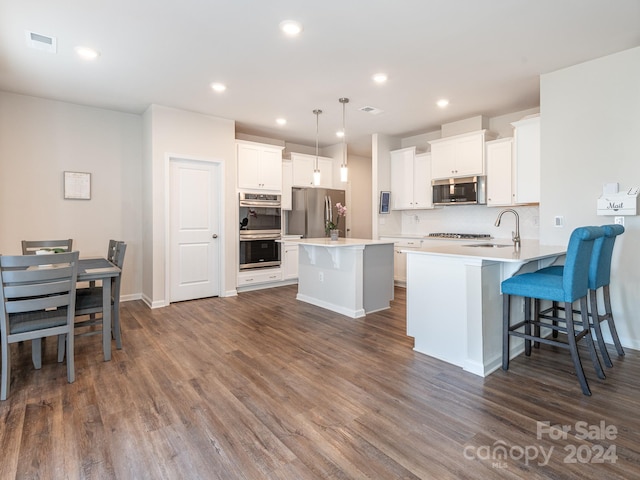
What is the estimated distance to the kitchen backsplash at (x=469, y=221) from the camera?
15.4 ft

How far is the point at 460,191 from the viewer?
5.05m

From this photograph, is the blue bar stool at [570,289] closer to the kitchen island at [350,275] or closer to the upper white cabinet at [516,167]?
the kitchen island at [350,275]

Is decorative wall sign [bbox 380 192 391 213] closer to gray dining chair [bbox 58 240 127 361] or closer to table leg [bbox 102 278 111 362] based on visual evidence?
gray dining chair [bbox 58 240 127 361]

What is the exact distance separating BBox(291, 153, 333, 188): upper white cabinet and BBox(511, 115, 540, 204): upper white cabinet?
329 centimetres

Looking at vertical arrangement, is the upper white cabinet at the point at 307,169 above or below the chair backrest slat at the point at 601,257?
above

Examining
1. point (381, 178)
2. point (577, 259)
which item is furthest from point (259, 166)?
point (577, 259)

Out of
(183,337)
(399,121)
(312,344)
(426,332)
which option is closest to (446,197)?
(399,121)

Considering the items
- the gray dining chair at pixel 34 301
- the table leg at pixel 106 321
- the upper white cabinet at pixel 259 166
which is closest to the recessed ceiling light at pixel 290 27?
the gray dining chair at pixel 34 301

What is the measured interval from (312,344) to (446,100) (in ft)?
11.4

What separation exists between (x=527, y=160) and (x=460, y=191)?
1.03 meters

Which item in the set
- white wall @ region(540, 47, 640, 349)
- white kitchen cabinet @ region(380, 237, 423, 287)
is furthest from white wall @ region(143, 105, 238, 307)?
white wall @ region(540, 47, 640, 349)

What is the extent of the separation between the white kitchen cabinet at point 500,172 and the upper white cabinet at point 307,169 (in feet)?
9.57

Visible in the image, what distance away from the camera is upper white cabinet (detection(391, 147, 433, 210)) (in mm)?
5613

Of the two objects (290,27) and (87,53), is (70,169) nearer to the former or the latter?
(87,53)
